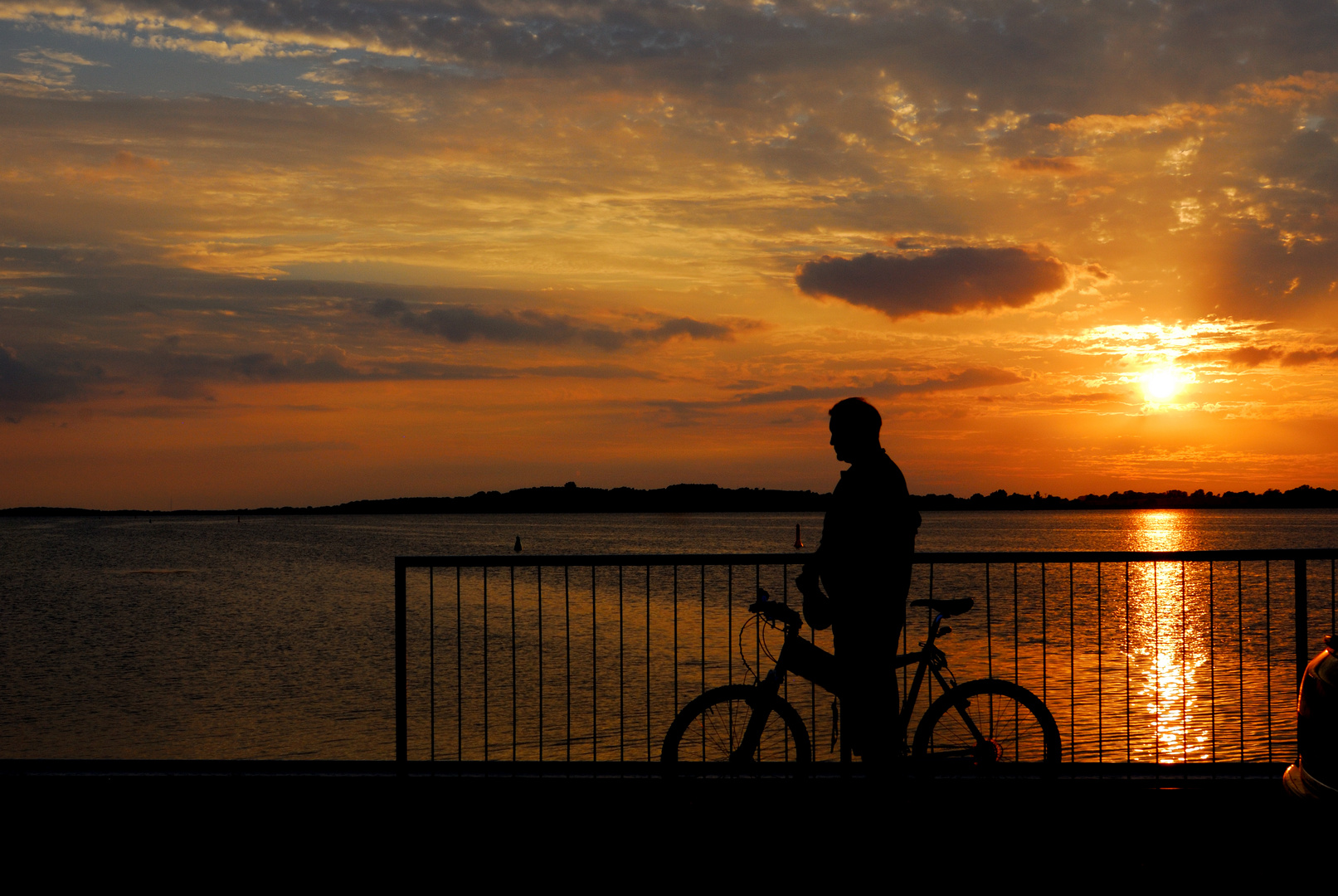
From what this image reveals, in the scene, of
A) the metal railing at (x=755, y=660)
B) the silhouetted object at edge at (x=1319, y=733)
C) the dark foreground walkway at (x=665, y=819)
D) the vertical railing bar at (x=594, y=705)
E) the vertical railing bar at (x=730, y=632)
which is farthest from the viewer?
the vertical railing bar at (x=594, y=705)

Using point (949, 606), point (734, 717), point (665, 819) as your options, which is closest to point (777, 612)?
point (734, 717)

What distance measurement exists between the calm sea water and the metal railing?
0.38 feet

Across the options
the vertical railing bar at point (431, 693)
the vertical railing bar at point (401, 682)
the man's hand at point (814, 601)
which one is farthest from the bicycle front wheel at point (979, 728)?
the vertical railing bar at point (401, 682)

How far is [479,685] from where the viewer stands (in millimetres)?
Answer: 20594

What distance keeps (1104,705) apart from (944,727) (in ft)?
43.6

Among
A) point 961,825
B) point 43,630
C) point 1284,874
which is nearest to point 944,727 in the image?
point 961,825

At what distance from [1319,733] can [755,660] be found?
66.7 feet

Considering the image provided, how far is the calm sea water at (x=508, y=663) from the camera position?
14562mm

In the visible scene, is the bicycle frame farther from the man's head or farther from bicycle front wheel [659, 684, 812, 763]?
the man's head

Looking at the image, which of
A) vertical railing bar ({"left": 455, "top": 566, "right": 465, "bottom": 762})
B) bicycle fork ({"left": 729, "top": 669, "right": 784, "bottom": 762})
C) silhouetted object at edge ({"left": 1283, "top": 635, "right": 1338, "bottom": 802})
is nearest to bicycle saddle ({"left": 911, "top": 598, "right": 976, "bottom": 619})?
bicycle fork ({"left": 729, "top": 669, "right": 784, "bottom": 762})

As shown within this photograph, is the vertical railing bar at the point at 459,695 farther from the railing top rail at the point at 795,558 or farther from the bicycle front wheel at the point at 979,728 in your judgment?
the bicycle front wheel at the point at 979,728

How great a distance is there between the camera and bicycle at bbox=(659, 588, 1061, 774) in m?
5.25

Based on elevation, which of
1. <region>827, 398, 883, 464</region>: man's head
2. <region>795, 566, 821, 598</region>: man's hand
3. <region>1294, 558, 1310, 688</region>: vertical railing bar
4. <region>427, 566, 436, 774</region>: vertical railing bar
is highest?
<region>827, 398, 883, 464</region>: man's head

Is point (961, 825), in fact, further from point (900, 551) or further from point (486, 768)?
point (486, 768)
